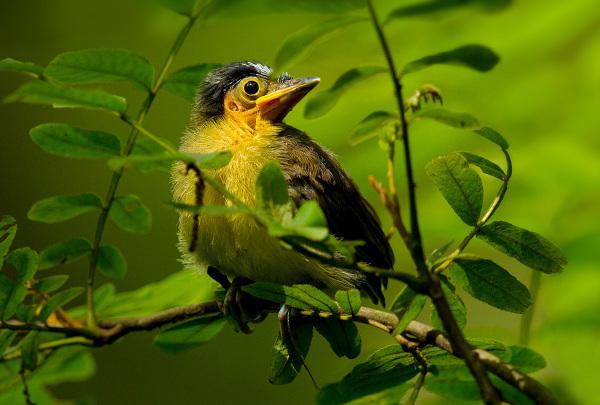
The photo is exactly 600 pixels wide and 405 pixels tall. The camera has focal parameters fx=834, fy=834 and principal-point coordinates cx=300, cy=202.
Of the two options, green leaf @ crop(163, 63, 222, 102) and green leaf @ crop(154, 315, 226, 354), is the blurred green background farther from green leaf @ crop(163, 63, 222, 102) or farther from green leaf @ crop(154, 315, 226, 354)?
green leaf @ crop(154, 315, 226, 354)

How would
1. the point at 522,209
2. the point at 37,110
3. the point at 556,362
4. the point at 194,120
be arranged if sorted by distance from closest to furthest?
the point at 556,362
the point at 522,209
the point at 194,120
the point at 37,110

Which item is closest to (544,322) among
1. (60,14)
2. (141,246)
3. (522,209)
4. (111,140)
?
(522,209)

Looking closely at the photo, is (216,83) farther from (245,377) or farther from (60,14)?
(245,377)

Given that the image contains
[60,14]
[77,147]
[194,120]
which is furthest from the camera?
[60,14]

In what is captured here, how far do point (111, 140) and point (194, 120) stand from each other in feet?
4.85

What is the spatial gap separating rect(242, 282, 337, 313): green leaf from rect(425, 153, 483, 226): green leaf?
0.92 ft

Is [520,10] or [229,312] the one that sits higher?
[520,10]

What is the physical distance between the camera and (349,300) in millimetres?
1418

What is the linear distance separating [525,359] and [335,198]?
3.42 feet

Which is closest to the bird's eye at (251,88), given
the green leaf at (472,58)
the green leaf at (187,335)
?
the green leaf at (187,335)

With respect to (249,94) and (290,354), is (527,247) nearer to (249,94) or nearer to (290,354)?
(290,354)

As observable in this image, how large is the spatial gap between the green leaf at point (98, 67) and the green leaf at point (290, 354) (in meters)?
0.63

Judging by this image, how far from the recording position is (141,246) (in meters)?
3.41

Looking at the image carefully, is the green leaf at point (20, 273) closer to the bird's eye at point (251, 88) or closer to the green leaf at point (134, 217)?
the green leaf at point (134, 217)
